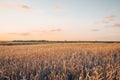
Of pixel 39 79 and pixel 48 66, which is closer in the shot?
pixel 39 79

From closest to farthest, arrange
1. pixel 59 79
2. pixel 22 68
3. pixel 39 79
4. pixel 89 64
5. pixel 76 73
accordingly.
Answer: pixel 59 79 → pixel 39 79 → pixel 76 73 → pixel 22 68 → pixel 89 64

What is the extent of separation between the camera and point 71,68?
17.9 feet

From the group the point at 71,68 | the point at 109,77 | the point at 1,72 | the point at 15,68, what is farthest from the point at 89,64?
the point at 1,72

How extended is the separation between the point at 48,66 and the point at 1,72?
4.92 ft

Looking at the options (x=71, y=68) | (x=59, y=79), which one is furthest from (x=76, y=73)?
(x=59, y=79)

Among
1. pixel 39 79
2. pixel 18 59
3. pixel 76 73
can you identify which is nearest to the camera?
pixel 39 79

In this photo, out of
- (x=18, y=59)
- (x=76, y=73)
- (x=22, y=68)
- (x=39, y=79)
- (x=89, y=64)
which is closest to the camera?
(x=39, y=79)

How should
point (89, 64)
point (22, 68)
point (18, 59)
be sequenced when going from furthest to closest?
point (18, 59), point (89, 64), point (22, 68)

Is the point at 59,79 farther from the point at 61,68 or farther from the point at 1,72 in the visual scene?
the point at 1,72

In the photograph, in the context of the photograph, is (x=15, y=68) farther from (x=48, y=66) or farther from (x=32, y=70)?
(x=48, y=66)

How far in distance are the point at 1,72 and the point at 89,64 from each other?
297cm

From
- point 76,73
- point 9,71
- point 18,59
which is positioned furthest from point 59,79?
point 18,59

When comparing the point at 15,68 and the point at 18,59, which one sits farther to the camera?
the point at 18,59

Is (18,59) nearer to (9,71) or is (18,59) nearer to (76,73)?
(9,71)
